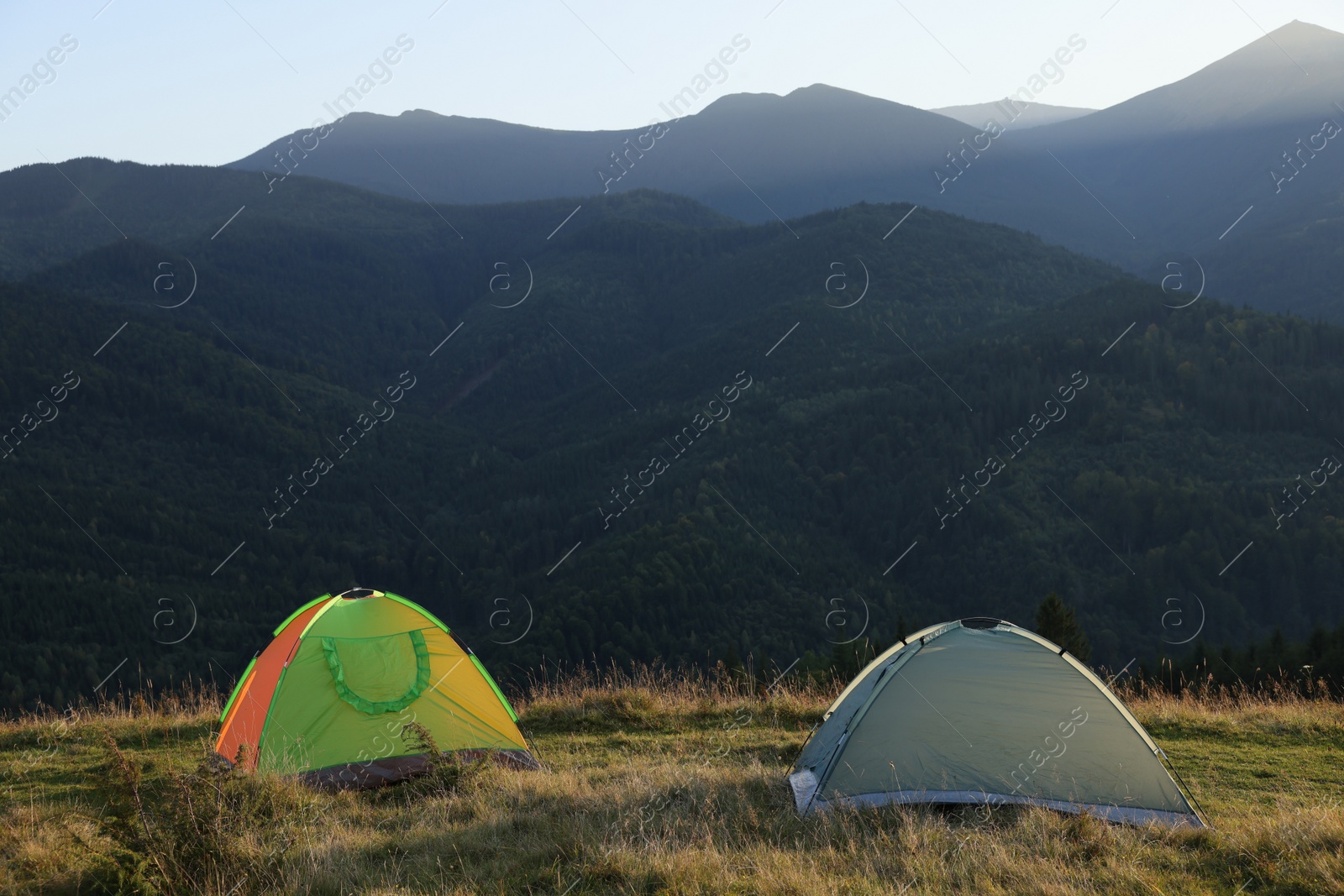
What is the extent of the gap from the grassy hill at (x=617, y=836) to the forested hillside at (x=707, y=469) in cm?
1945

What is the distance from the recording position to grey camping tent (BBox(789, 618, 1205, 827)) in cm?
607

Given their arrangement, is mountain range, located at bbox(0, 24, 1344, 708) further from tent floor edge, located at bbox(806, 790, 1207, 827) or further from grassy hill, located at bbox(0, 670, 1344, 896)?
tent floor edge, located at bbox(806, 790, 1207, 827)

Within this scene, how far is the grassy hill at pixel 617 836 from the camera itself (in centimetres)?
445

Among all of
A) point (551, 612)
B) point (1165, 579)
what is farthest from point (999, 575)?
point (551, 612)

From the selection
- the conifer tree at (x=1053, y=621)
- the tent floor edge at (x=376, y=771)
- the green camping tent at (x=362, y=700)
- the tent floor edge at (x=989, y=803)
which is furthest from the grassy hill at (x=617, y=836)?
the conifer tree at (x=1053, y=621)

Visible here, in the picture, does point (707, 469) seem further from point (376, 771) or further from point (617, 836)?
point (617, 836)

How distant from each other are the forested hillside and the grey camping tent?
20009mm

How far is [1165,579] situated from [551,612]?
36.6 m

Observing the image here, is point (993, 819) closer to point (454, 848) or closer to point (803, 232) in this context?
point (454, 848)

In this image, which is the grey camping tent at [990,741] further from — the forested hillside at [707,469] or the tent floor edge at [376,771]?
the forested hillside at [707,469]

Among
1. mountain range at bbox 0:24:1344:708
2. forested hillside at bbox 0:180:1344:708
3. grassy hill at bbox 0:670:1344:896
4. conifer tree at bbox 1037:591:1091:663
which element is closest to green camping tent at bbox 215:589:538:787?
grassy hill at bbox 0:670:1344:896

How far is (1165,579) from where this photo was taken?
171 feet

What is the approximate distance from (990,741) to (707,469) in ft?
210

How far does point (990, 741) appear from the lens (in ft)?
20.8
